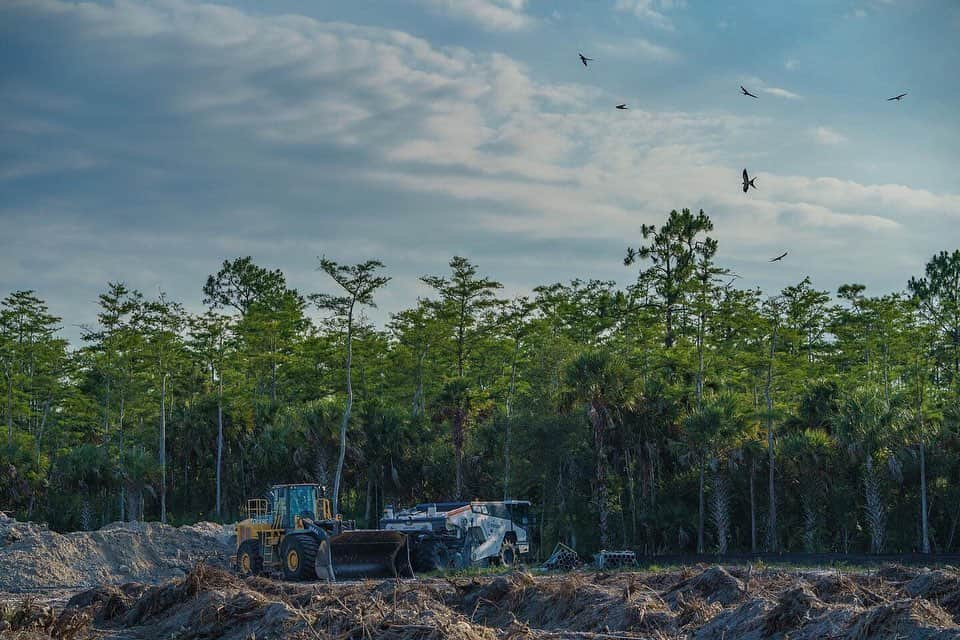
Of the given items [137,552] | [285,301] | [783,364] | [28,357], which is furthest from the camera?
[285,301]

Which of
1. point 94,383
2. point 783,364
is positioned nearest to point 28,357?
point 94,383

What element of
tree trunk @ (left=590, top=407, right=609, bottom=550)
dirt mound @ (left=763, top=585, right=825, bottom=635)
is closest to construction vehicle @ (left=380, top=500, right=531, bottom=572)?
tree trunk @ (left=590, top=407, right=609, bottom=550)

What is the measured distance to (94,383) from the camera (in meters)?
73.7

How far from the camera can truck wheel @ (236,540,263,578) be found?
30.7 metres

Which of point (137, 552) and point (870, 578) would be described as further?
point (137, 552)

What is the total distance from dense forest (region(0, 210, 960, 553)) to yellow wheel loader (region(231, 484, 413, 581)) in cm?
1022

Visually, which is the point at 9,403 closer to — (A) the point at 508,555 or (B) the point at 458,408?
(B) the point at 458,408

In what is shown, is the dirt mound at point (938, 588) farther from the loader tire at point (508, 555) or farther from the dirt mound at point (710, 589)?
the loader tire at point (508, 555)

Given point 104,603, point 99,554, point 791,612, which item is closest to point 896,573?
point 791,612

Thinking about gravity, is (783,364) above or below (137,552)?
above

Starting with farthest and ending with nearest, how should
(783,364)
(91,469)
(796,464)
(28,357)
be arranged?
(28,357) → (91,469) → (783,364) → (796,464)

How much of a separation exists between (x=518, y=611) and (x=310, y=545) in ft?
31.7

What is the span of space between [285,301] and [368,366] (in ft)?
42.8

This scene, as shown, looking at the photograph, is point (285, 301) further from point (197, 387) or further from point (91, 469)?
point (91, 469)
